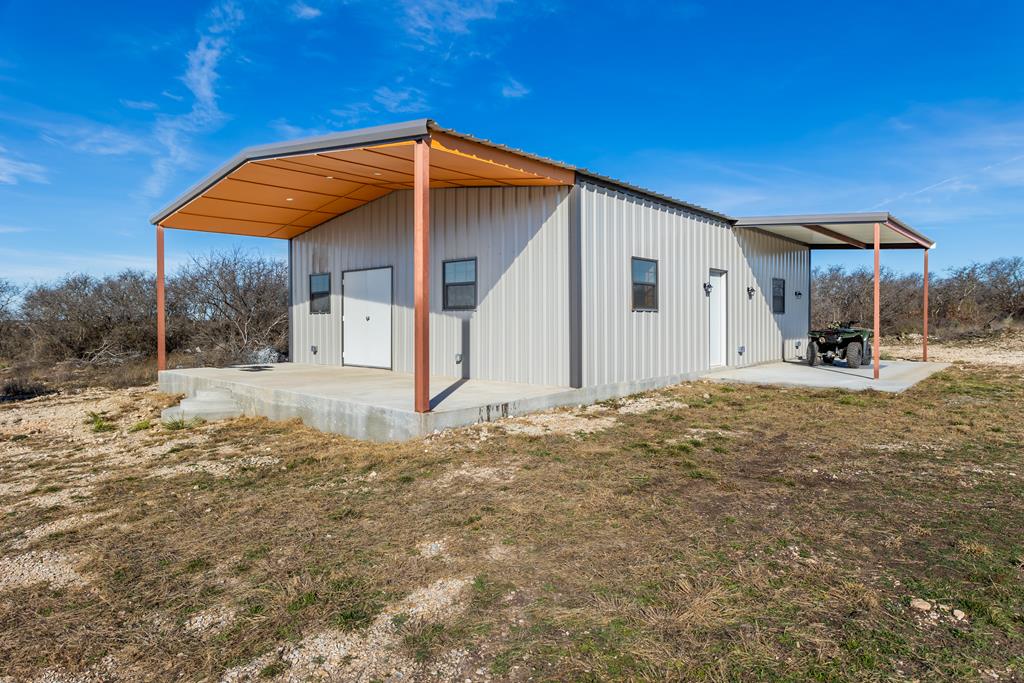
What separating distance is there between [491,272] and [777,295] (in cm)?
725

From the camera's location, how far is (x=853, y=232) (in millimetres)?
10797

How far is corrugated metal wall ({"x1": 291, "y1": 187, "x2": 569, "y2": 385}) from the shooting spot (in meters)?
7.64

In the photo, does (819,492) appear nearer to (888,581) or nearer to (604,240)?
(888,581)

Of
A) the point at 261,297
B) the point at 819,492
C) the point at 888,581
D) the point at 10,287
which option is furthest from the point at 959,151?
the point at 10,287

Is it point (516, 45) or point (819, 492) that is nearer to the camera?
point (819, 492)

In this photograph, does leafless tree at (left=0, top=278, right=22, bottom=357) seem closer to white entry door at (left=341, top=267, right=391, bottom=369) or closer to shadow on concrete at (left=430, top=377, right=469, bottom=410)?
white entry door at (left=341, top=267, right=391, bottom=369)

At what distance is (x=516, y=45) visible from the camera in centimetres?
1327

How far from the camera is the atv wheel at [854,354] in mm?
10711

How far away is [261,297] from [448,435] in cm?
1206

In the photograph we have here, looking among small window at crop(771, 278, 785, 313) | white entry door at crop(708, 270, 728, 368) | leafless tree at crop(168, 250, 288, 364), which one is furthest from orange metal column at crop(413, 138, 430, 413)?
leafless tree at crop(168, 250, 288, 364)

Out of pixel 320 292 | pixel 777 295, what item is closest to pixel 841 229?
pixel 777 295

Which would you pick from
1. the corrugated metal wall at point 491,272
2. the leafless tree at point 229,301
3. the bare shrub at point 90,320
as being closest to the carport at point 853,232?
the corrugated metal wall at point 491,272

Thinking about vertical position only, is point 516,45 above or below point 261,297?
above

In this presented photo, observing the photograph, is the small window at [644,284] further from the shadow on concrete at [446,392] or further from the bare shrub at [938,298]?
the bare shrub at [938,298]
